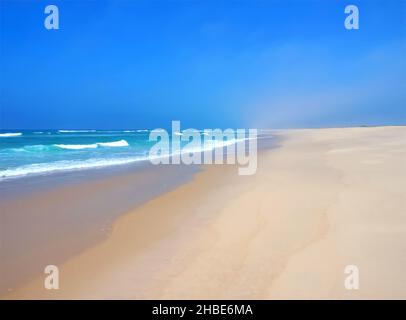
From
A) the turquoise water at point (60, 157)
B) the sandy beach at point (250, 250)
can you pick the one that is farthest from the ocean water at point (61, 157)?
the sandy beach at point (250, 250)

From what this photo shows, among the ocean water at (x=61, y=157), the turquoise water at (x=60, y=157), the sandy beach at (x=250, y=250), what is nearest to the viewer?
the sandy beach at (x=250, y=250)

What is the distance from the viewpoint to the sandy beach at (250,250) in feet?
9.91

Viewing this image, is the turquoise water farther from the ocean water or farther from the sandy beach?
the sandy beach

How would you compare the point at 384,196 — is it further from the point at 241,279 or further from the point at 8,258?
the point at 8,258

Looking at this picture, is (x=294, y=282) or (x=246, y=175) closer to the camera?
(x=294, y=282)

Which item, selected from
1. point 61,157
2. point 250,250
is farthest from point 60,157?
point 250,250

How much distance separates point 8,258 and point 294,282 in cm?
335

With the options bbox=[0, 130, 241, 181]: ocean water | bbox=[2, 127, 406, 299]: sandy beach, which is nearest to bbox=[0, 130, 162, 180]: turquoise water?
bbox=[0, 130, 241, 181]: ocean water

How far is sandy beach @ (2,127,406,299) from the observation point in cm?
302

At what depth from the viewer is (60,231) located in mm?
4805

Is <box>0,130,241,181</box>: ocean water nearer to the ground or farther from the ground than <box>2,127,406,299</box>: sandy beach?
farther from the ground

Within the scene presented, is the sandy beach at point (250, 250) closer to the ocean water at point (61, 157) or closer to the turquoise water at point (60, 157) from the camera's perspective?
the ocean water at point (61, 157)
